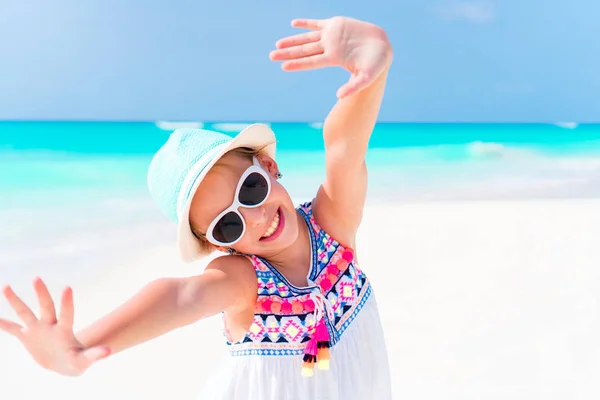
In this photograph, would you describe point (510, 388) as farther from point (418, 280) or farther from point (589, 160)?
point (589, 160)

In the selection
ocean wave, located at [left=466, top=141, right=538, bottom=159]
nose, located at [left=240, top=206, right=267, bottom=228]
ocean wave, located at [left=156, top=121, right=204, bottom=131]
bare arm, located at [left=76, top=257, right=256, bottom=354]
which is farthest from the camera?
ocean wave, located at [left=156, top=121, right=204, bottom=131]

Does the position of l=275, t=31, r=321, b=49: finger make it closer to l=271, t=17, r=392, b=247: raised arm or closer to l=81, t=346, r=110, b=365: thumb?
l=271, t=17, r=392, b=247: raised arm

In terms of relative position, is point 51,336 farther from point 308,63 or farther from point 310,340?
point 308,63

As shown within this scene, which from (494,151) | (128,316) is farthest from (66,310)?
(494,151)

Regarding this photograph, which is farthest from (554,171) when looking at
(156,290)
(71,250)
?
(156,290)

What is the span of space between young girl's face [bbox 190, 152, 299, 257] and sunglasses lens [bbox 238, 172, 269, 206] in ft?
0.05

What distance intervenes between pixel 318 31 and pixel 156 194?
583mm

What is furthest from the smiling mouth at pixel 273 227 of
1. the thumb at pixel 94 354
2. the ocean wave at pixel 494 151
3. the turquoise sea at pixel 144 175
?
the ocean wave at pixel 494 151

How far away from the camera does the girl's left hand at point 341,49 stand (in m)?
1.67

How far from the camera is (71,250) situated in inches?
192

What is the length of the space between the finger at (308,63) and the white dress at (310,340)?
1.47 feet

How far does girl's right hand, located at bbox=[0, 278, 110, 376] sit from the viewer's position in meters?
1.25

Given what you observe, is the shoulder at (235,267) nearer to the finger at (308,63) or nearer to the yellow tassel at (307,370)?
the yellow tassel at (307,370)

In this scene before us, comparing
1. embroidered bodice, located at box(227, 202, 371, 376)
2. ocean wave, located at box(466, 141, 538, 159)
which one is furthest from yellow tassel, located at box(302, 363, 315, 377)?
ocean wave, located at box(466, 141, 538, 159)
